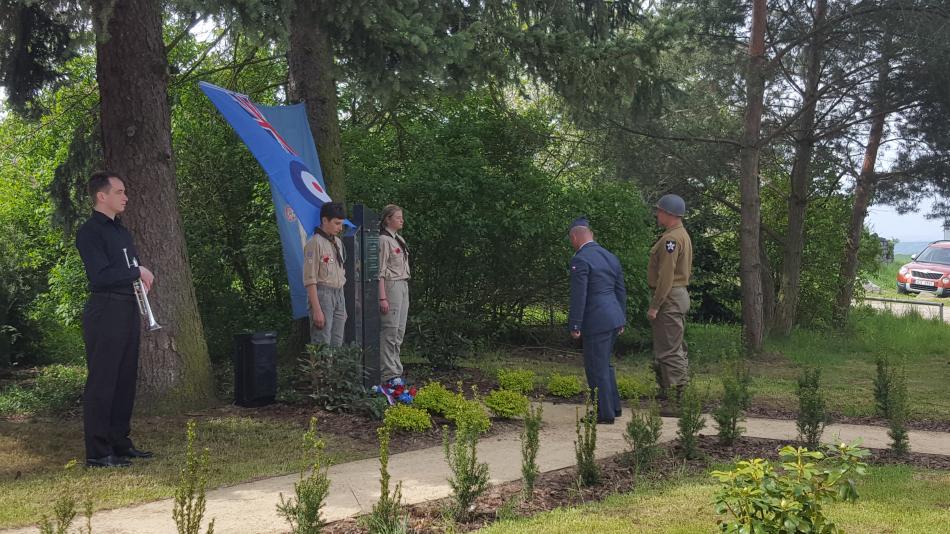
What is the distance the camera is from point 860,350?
579 inches

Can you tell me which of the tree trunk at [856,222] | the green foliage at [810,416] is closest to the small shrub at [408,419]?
the green foliage at [810,416]

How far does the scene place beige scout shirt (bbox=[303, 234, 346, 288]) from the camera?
8078 millimetres

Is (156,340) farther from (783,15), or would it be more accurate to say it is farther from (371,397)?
(783,15)

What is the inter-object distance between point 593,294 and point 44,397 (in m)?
5.96

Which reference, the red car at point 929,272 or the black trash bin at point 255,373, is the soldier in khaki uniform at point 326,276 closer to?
the black trash bin at point 255,373

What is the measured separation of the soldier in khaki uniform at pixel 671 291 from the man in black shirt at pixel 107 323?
4666mm

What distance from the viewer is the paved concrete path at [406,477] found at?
4.70 meters

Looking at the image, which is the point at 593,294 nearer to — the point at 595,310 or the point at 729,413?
the point at 595,310

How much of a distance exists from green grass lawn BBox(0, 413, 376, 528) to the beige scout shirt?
140cm

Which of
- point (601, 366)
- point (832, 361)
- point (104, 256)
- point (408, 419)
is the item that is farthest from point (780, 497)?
point (832, 361)

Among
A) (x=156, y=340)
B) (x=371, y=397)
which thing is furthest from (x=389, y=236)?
(x=156, y=340)

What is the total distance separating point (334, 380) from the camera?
788cm

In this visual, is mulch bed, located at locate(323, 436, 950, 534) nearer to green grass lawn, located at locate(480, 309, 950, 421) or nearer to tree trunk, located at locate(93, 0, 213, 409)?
green grass lawn, located at locate(480, 309, 950, 421)

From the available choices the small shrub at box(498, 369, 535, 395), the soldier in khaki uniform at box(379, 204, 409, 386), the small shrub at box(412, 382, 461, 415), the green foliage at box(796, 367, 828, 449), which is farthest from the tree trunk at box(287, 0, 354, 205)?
the green foliage at box(796, 367, 828, 449)
